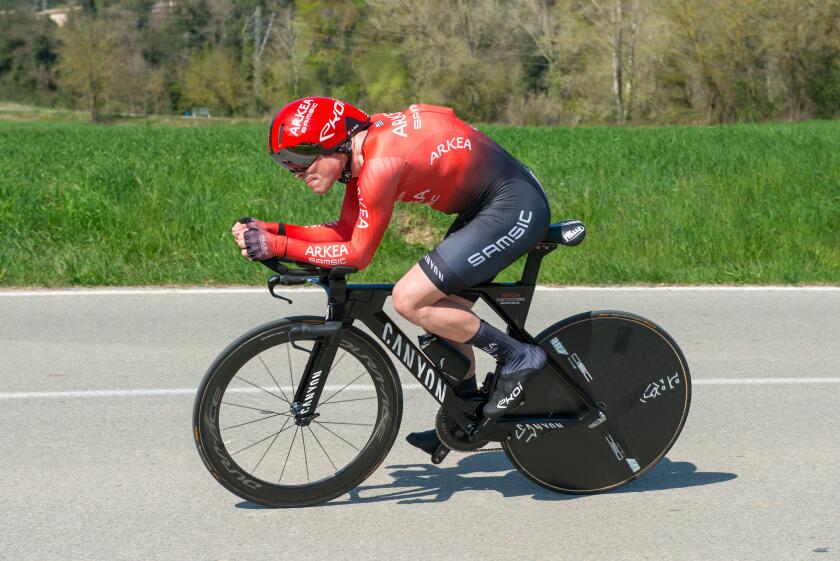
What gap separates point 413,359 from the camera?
4.30 meters

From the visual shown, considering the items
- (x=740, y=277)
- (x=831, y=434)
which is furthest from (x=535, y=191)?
(x=740, y=277)

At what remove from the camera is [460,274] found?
13.5 ft

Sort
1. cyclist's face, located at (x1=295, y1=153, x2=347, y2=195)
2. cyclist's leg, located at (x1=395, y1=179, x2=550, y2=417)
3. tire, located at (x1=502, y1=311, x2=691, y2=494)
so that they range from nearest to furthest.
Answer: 1. cyclist's face, located at (x1=295, y1=153, x2=347, y2=195)
2. cyclist's leg, located at (x1=395, y1=179, x2=550, y2=417)
3. tire, located at (x1=502, y1=311, x2=691, y2=494)

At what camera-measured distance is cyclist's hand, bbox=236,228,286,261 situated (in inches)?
153

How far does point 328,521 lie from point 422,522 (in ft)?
1.21

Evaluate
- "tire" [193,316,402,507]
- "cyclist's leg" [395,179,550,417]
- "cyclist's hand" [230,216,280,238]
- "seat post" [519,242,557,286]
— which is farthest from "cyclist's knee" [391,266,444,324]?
"cyclist's hand" [230,216,280,238]

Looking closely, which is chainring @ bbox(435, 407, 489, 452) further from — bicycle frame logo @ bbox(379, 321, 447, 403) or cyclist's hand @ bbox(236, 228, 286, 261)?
cyclist's hand @ bbox(236, 228, 286, 261)

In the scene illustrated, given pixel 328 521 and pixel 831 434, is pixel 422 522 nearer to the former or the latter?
pixel 328 521

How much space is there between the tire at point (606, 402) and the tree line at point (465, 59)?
1295 inches

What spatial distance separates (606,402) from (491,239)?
95 centimetres

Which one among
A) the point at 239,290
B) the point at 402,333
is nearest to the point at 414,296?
the point at 402,333

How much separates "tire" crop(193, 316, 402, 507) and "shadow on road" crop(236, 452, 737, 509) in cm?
15

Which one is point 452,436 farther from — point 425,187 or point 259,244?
point 259,244

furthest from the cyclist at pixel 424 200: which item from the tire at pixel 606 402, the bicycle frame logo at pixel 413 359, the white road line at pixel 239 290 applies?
the white road line at pixel 239 290
